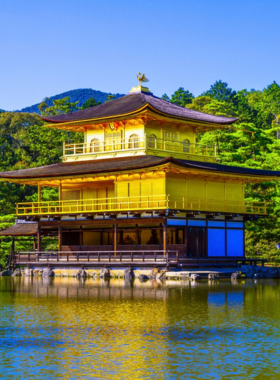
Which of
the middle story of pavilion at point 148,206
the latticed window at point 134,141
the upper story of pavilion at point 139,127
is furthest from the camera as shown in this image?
the latticed window at point 134,141

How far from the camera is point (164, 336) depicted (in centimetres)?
2058

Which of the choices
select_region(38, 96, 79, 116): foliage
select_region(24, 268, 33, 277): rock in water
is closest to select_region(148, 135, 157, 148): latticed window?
select_region(24, 268, 33, 277): rock in water

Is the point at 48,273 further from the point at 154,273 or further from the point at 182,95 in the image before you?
the point at 182,95

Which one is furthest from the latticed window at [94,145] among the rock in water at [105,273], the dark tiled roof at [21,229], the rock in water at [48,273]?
the rock in water at [105,273]

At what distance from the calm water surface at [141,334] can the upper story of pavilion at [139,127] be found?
18600 millimetres

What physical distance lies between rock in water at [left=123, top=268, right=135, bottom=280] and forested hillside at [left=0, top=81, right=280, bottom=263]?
543 inches

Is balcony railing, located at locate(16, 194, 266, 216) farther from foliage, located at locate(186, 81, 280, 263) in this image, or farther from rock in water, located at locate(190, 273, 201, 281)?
rock in water, located at locate(190, 273, 201, 281)

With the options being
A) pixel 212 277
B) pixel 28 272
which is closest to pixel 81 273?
pixel 28 272

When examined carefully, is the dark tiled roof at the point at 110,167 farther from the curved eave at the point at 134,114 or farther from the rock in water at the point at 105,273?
the rock in water at the point at 105,273

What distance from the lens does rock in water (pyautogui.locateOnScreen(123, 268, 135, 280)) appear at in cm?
4344

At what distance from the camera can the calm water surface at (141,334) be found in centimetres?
1655

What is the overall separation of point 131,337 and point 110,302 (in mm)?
9401

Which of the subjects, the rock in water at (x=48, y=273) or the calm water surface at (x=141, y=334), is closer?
the calm water surface at (x=141, y=334)

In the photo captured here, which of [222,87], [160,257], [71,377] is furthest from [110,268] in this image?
[222,87]
